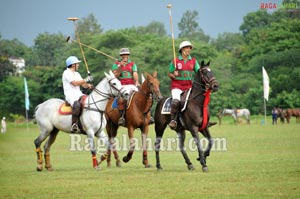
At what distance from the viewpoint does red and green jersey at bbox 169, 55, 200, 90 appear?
19.8 meters

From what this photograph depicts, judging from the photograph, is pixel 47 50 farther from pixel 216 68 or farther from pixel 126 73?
pixel 126 73

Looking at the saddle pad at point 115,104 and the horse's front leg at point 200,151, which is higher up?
the saddle pad at point 115,104

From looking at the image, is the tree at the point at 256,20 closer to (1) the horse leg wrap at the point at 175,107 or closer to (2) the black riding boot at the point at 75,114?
(2) the black riding boot at the point at 75,114

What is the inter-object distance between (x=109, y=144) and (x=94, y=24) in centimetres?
12855

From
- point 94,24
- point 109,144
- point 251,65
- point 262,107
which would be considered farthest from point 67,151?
point 94,24

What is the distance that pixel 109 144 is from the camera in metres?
20.2

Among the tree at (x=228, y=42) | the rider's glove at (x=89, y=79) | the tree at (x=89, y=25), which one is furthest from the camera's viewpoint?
the tree at (x=228, y=42)

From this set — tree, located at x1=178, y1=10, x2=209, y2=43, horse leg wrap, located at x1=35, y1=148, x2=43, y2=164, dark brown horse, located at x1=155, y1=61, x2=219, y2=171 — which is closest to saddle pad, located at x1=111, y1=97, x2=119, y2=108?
horse leg wrap, located at x1=35, y1=148, x2=43, y2=164

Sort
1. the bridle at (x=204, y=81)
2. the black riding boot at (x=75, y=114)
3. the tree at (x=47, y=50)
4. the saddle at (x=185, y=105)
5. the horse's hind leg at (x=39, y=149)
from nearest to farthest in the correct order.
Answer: the bridle at (x=204, y=81)
the saddle at (x=185, y=105)
the black riding boot at (x=75, y=114)
the horse's hind leg at (x=39, y=149)
the tree at (x=47, y=50)

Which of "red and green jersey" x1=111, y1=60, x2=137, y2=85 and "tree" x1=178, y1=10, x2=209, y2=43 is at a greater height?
"tree" x1=178, y1=10, x2=209, y2=43

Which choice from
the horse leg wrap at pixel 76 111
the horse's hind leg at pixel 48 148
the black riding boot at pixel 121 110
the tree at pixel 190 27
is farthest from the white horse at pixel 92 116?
the tree at pixel 190 27

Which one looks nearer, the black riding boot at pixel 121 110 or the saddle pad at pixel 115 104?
the black riding boot at pixel 121 110

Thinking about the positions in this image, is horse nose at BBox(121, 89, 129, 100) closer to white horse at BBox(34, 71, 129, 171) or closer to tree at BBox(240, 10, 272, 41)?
white horse at BBox(34, 71, 129, 171)

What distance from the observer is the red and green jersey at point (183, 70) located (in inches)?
781
